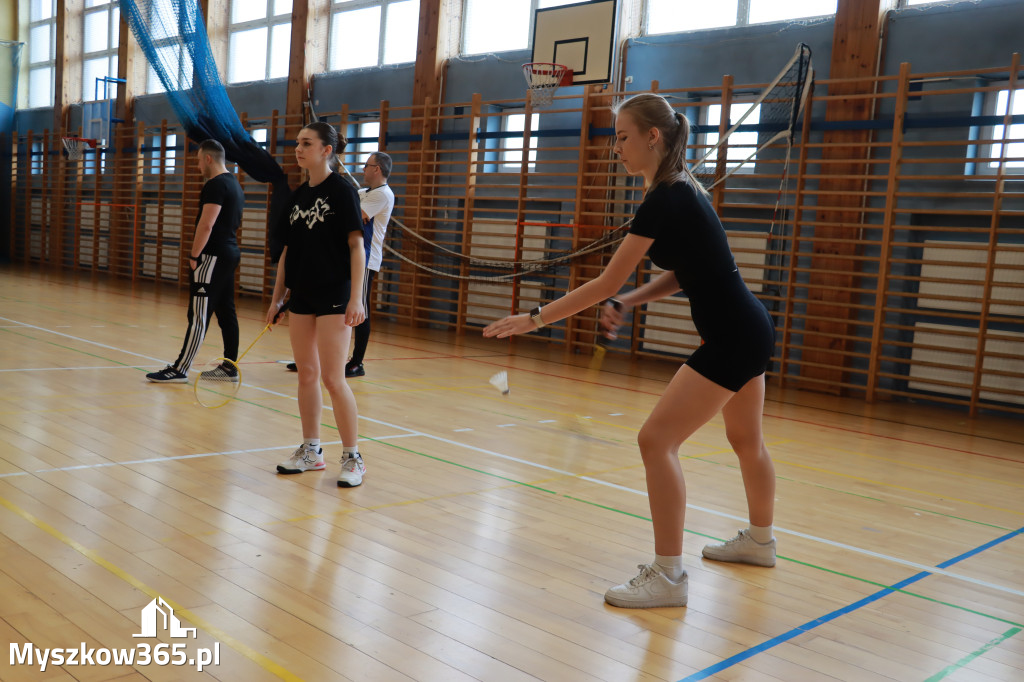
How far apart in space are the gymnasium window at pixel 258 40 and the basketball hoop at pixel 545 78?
→ 5.25 meters

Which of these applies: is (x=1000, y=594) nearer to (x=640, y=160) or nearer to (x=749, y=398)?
(x=749, y=398)

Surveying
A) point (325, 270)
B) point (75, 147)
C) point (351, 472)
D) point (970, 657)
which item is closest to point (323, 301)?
point (325, 270)

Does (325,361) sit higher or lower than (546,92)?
lower

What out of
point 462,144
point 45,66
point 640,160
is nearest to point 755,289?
point 462,144

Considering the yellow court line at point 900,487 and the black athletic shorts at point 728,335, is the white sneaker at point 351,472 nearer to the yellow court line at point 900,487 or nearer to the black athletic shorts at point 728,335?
the black athletic shorts at point 728,335

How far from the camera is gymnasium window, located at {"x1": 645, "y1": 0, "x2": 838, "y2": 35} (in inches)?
303

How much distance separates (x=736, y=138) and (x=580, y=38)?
1.88 metres

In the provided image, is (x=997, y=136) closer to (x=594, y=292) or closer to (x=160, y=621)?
(x=594, y=292)

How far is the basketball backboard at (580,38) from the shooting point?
8.46 meters

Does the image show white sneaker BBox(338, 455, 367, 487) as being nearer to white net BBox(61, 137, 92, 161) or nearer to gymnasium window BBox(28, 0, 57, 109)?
white net BBox(61, 137, 92, 161)

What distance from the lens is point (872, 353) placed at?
22.6ft

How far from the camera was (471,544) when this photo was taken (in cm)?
289

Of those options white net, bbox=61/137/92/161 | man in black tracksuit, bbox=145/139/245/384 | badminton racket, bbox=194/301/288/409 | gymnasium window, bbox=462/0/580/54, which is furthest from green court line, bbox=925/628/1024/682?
white net, bbox=61/137/92/161

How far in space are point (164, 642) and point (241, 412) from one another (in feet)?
9.47
